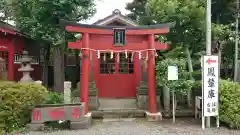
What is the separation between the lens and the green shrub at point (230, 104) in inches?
337

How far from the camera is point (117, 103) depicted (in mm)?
12156

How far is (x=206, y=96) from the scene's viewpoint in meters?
8.73

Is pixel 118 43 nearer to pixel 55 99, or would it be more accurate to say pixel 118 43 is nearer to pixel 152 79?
pixel 152 79

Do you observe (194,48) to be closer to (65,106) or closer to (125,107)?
(125,107)

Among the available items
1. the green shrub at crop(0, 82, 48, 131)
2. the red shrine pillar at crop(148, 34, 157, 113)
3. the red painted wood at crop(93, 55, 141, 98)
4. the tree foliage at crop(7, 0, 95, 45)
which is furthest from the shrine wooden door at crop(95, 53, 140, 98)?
the green shrub at crop(0, 82, 48, 131)

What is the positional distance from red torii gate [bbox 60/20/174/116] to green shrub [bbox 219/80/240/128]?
8.32 ft

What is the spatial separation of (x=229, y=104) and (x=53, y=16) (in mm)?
8288

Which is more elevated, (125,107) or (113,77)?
(113,77)

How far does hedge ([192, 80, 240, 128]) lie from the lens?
8.57m

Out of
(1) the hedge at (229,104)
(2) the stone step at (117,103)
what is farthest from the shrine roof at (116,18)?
(1) the hedge at (229,104)

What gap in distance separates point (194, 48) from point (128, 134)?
7334mm

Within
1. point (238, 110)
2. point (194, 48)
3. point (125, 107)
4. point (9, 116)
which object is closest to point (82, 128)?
point (9, 116)

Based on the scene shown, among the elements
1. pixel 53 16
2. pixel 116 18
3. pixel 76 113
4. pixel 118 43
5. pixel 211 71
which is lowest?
pixel 76 113

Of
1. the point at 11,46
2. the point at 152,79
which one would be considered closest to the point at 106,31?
the point at 152,79
